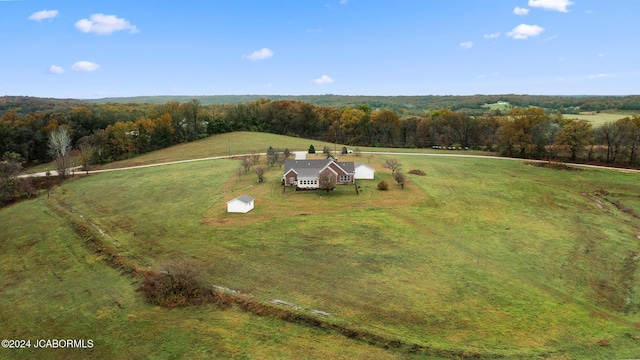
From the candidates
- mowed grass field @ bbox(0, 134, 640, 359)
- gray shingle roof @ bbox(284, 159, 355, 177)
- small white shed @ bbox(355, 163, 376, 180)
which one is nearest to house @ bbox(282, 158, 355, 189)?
gray shingle roof @ bbox(284, 159, 355, 177)

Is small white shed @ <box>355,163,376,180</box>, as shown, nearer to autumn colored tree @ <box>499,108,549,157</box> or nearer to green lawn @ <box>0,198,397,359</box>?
green lawn @ <box>0,198,397,359</box>

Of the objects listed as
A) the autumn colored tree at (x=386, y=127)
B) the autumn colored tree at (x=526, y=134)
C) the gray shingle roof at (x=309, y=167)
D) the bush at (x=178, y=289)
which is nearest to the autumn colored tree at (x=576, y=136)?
the autumn colored tree at (x=526, y=134)

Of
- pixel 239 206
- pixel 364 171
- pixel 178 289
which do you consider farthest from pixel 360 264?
pixel 364 171

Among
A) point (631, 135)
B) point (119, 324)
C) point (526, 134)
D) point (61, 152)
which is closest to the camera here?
point (119, 324)

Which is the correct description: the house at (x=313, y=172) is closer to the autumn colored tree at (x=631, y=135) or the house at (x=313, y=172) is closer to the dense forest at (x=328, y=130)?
the dense forest at (x=328, y=130)

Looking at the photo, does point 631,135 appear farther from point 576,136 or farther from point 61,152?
point 61,152

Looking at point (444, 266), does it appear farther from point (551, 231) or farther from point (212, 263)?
point (212, 263)

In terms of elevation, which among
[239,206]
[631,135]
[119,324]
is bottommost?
[119,324]
